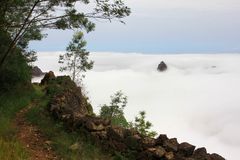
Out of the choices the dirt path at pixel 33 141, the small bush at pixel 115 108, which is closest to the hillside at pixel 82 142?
the dirt path at pixel 33 141

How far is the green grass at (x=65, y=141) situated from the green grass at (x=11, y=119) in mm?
1280

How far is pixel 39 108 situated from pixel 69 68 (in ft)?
97.4

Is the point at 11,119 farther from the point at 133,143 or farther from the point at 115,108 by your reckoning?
the point at 115,108

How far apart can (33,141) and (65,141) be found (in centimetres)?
152

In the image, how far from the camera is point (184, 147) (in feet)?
63.1

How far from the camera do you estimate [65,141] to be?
745 inches

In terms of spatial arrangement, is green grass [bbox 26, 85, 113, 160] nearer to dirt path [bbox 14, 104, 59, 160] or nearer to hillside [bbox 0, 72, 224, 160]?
hillside [bbox 0, 72, 224, 160]

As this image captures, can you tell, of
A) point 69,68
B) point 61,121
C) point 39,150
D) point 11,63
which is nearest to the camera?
point 39,150

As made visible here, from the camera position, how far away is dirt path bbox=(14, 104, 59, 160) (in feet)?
58.7

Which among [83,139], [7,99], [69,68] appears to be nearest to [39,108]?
[7,99]

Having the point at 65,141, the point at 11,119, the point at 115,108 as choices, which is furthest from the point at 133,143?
the point at 115,108

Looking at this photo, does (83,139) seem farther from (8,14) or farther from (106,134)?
(8,14)

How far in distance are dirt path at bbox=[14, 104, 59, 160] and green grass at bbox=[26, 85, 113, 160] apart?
0.80 ft

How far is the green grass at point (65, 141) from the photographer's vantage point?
18.1 m
